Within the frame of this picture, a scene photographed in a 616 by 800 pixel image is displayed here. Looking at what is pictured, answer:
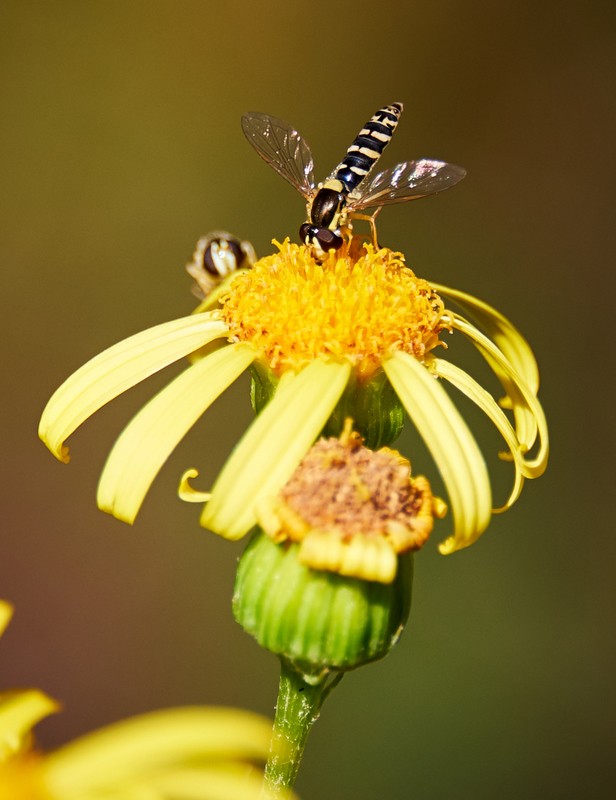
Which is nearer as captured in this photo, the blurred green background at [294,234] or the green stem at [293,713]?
the green stem at [293,713]

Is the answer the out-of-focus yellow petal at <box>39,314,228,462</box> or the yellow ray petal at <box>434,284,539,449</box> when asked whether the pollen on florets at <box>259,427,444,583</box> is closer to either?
the out-of-focus yellow petal at <box>39,314,228,462</box>

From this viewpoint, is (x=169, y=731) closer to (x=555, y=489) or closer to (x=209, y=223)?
(x=555, y=489)

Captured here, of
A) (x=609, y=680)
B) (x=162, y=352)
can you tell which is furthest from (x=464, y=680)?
(x=162, y=352)

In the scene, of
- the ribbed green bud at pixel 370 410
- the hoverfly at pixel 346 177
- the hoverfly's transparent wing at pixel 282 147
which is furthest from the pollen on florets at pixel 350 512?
the hoverfly's transparent wing at pixel 282 147

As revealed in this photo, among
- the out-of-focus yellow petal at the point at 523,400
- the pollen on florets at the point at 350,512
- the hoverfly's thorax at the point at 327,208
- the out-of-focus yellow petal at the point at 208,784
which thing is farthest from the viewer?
the hoverfly's thorax at the point at 327,208

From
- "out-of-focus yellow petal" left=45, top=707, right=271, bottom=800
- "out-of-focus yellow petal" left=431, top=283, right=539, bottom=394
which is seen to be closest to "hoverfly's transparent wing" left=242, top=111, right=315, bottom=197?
"out-of-focus yellow petal" left=431, top=283, right=539, bottom=394

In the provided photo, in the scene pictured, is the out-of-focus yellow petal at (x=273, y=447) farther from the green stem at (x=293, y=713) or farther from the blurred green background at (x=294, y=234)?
the blurred green background at (x=294, y=234)
